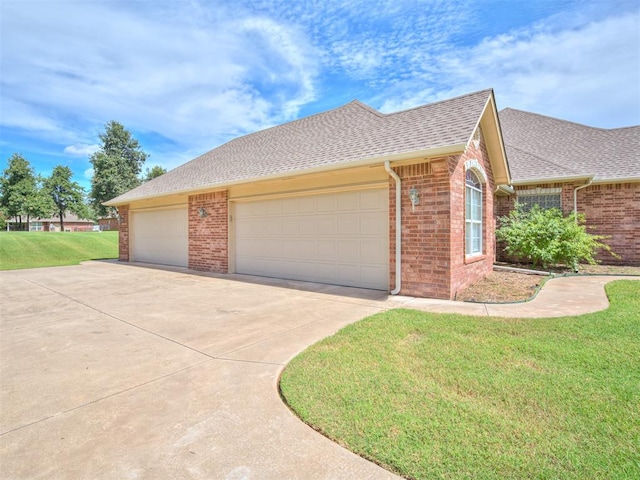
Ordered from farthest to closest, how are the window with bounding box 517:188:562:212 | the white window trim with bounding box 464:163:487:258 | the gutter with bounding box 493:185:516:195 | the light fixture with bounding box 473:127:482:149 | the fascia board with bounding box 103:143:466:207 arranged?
1. the window with bounding box 517:188:562:212
2. the gutter with bounding box 493:185:516:195
3. the light fixture with bounding box 473:127:482:149
4. the white window trim with bounding box 464:163:487:258
5. the fascia board with bounding box 103:143:466:207

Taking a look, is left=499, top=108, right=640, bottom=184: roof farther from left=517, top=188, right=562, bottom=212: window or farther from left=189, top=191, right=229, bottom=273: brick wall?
left=189, top=191, right=229, bottom=273: brick wall

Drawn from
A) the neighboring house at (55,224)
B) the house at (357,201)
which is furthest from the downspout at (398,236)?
the neighboring house at (55,224)

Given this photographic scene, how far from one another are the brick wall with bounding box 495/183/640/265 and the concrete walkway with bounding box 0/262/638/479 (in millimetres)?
5837

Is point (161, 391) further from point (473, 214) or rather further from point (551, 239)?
point (551, 239)

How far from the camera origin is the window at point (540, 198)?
11820 millimetres

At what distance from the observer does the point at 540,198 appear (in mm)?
12141

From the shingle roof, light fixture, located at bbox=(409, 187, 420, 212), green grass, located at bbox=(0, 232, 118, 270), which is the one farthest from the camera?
green grass, located at bbox=(0, 232, 118, 270)

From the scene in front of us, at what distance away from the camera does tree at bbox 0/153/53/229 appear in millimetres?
46219

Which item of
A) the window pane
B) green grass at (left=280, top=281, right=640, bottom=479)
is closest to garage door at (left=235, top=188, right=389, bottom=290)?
green grass at (left=280, top=281, right=640, bottom=479)

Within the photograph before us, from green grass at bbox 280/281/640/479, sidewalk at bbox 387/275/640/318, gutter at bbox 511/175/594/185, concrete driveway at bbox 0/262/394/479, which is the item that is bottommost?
concrete driveway at bbox 0/262/394/479

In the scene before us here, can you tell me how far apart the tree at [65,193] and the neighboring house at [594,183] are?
62.5 meters

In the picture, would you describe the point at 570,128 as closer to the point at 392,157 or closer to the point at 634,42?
the point at 634,42

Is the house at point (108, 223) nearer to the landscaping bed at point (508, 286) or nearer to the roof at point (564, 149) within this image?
the roof at point (564, 149)

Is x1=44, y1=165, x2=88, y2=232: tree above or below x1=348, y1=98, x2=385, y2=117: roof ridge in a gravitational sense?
above
